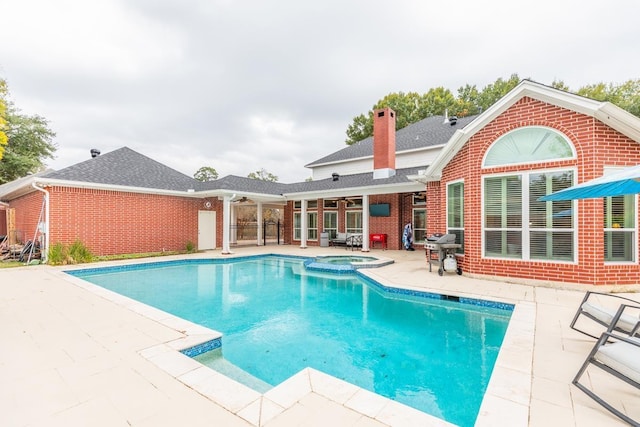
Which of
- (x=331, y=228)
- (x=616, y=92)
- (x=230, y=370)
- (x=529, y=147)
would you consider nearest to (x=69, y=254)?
(x=230, y=370)

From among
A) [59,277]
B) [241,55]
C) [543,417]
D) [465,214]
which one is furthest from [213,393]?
[241,55]

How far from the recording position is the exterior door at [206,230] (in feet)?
48.3

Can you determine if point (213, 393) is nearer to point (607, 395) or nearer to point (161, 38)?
point (607, 395)

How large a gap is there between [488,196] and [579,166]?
5.90ft

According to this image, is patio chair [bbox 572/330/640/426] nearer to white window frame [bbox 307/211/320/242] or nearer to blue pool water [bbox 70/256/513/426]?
blue pool water [bbox 70/256/513/426]

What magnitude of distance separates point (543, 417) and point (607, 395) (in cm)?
83

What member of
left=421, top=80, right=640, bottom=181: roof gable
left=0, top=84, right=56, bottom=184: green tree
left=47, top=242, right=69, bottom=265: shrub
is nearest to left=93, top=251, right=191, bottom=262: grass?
left=47, top=242, right=69, bottom=265: shrub

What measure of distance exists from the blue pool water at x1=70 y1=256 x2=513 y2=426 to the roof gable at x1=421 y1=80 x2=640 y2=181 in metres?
4.40

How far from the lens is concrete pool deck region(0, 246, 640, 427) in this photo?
214 cm

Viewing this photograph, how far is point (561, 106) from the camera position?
→ 244 inches

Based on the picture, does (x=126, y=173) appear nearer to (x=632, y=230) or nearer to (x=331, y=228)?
(x=331, y=228)

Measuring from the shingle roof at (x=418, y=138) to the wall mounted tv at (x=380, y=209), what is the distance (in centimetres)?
335

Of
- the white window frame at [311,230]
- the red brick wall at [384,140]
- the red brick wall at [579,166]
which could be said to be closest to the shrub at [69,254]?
the white window frame at [311,230]

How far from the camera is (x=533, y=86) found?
6.31 meters
